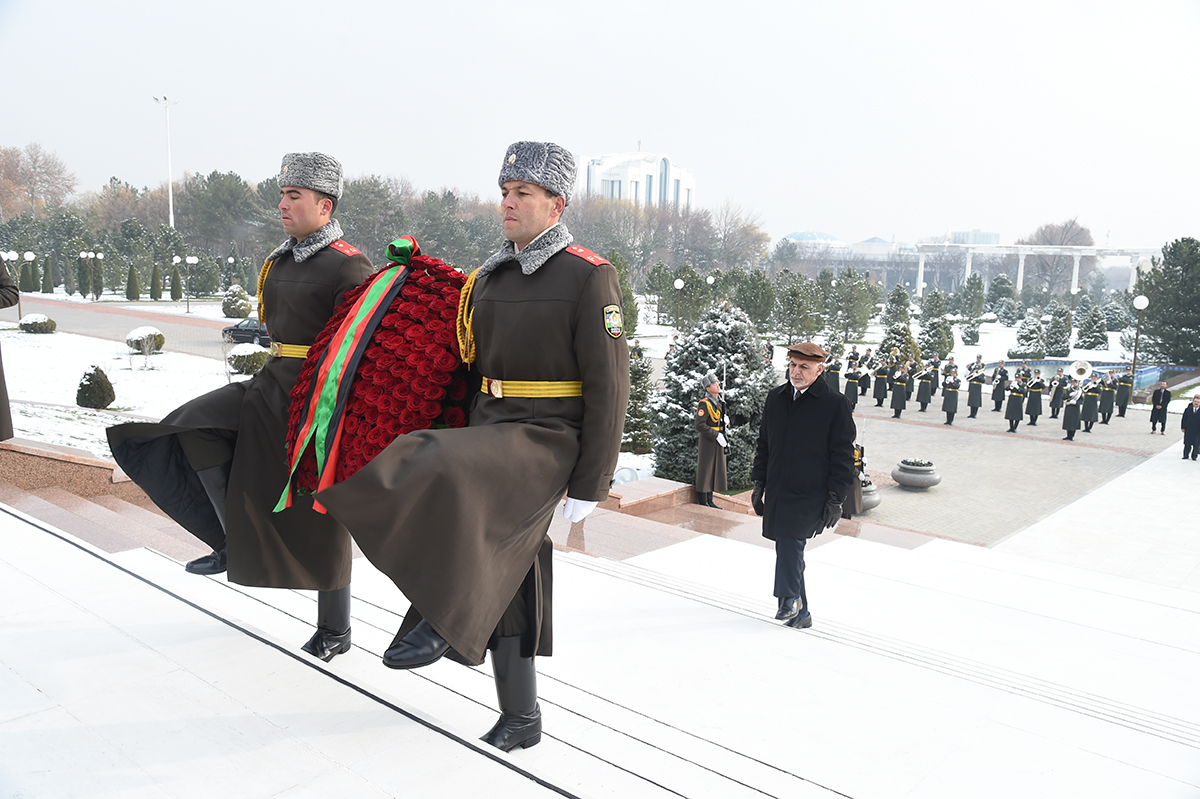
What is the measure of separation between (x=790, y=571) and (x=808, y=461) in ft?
2.01

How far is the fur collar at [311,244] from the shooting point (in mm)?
3078

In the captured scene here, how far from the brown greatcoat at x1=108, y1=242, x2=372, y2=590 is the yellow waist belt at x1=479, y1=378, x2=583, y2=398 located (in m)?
0.95

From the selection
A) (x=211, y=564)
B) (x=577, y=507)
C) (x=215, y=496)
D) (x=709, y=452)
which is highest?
(x=577, y=507)

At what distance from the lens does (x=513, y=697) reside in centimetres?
255

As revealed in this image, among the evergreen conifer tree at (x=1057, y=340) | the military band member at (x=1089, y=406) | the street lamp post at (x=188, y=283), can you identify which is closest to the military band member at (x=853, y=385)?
the military band member at (x=1089, y=406)

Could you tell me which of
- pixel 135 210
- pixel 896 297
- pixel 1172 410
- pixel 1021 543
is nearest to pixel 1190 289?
pixel 1172 410

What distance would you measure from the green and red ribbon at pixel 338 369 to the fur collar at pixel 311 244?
0.51 meters

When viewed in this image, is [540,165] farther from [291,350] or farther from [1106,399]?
[1106,399]

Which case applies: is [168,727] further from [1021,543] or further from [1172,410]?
[1172,410]

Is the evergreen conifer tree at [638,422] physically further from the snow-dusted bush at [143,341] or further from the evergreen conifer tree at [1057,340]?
the evergreen conifer tree at [1057,340]

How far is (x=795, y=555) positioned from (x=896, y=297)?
37.9 metres

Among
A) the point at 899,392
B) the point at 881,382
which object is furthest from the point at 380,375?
the point at 881,382

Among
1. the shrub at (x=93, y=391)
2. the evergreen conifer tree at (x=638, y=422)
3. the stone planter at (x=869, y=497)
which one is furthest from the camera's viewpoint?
the evergreen conifer tree at (x=638, y=422)

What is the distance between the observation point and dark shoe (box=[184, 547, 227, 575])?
3.16m
